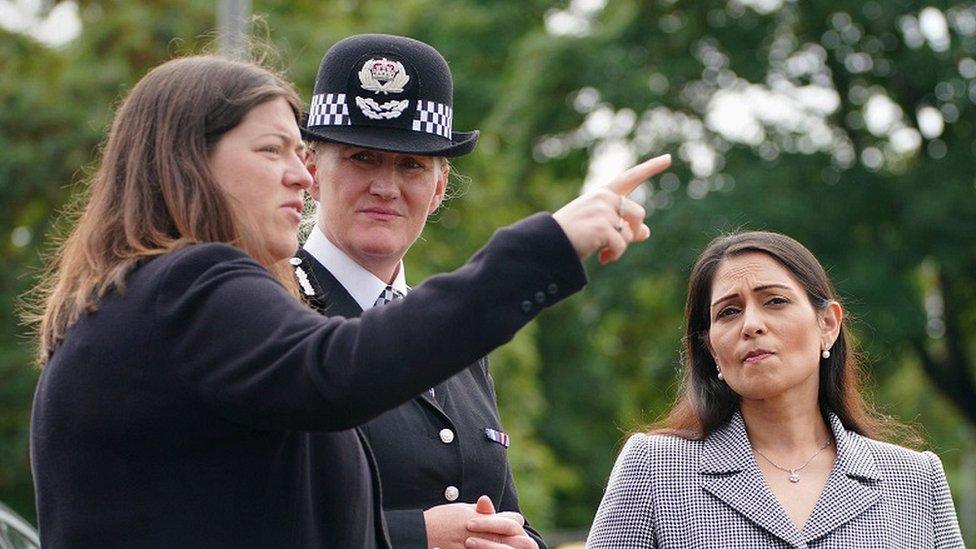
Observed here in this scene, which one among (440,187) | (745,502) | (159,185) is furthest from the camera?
(745,502)

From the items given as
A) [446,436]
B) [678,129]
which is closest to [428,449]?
[446,436]

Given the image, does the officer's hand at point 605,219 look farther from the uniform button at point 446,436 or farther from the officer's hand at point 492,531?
the uniform button at point 446,436

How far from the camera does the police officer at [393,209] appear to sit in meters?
3.50

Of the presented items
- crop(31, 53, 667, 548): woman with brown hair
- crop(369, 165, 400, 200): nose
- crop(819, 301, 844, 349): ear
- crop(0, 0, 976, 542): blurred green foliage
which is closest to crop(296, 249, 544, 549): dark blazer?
crop(369, 165, 400, 200): nose

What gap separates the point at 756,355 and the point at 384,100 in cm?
127

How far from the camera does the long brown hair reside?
252cm

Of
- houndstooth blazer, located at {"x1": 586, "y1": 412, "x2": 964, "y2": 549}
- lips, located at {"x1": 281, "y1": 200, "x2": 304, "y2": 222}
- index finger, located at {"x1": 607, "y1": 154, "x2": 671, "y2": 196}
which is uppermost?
index finger, located at {"x1": 607, "y1": 154, "x2": 671, "y2": 196}

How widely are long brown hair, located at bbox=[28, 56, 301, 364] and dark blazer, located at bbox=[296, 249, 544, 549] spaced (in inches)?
32.0

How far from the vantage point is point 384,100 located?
12.2 feet

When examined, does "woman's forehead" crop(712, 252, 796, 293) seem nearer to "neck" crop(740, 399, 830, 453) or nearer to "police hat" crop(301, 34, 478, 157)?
"neck" crop(740, 399, 830, 453)

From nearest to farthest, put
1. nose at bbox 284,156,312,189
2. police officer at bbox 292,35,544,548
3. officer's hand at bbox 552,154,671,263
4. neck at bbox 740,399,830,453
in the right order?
officer's hand at bbox 552,154,671,263 → nose at bbox 284,156,312,189 → police officer at bbox 292,35,544,548 → neck at bbox 740,399,830,453

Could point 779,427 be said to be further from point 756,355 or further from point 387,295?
point 387,295

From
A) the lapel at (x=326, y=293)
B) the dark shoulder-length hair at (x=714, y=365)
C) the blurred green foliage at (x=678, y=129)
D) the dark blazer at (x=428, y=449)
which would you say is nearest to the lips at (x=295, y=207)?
the dark blazer at (x=428, y=449)

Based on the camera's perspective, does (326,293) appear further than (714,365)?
No
